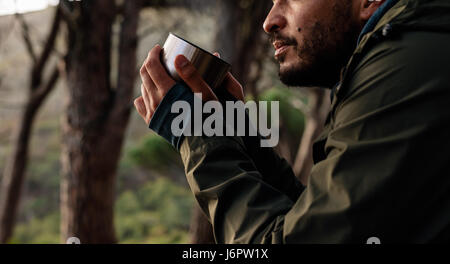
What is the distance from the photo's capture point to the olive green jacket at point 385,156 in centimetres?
62

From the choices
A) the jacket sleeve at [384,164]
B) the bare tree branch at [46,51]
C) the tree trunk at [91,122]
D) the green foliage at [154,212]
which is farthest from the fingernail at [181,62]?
the green foliage at [154,212]

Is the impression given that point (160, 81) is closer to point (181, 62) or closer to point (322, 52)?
point (181, 62)

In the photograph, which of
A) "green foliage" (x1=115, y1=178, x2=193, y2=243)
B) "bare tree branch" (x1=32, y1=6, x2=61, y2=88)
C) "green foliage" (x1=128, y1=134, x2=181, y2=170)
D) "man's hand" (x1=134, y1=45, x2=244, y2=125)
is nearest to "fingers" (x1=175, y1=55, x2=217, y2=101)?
"man's hand" (x1=134, y1=45, x2=244, y2=125)

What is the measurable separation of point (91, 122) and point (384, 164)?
9.66 ft

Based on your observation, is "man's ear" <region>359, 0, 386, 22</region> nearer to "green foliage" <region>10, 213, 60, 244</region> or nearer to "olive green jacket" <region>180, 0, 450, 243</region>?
"olive green jacket" <region>180, 0, 450, 243</region>

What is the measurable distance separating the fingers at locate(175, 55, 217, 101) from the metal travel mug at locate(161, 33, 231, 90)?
0.07 feet

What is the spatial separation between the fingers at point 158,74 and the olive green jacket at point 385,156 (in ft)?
0.90

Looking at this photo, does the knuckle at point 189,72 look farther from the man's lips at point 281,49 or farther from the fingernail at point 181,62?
the man's lips at point 281,49

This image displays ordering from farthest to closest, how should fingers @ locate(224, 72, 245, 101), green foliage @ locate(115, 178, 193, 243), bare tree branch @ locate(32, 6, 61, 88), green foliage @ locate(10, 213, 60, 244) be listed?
green foliage @ locate(10, 213, 60, 244)
green foliage @ locate(115, 178, 193, 243)
bare tree branch @ locate(32, 6, 61, 88)
fingers @ locate(224, 72, 245, 101)

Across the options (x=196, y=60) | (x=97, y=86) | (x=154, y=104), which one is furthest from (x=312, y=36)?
(x=97, y=86)

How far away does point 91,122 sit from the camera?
3.26 metres

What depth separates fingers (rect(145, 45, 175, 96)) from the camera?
885mm

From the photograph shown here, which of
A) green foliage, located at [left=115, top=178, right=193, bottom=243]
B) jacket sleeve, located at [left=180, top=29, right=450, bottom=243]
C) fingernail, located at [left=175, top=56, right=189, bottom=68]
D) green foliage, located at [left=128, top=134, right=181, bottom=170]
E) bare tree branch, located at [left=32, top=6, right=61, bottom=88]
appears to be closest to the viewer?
jacket sleeve, located at [left=180, top=29, right=450, bottom=243]

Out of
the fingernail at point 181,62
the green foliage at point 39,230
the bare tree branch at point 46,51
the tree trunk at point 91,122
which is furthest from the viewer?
the green foliage at point 39,230
